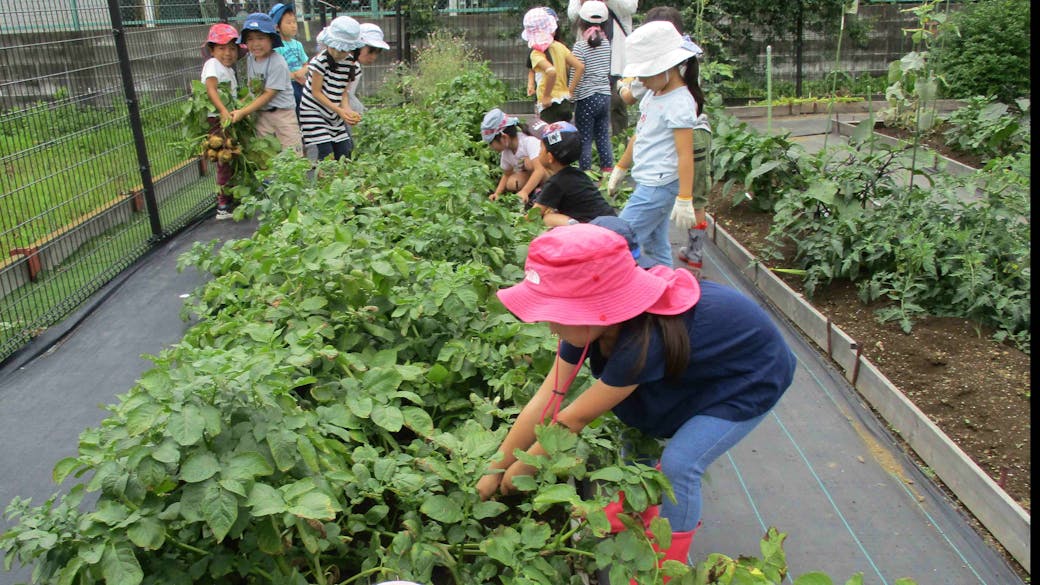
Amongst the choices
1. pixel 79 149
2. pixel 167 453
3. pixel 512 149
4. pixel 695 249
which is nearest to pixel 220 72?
pixel 79 149

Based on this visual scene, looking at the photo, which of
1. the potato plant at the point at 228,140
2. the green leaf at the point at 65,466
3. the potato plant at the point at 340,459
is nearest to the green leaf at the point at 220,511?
the potato plant at the point at 340,459

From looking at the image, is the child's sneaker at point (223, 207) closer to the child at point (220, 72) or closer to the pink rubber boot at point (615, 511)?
the child at point (220, 72)

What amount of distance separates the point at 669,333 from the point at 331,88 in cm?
461

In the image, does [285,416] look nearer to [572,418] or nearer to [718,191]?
[572,418]

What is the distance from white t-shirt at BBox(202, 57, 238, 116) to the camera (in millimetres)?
5734

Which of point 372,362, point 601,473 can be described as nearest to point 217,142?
point 372,362

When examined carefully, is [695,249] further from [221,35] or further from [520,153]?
[221,35]

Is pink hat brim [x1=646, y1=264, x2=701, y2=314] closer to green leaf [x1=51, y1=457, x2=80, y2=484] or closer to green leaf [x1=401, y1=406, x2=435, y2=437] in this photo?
green leaf [x1=401, y1=406, x2=435, y2=437]

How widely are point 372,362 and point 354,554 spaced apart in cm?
66

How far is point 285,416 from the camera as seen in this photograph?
1.97 m

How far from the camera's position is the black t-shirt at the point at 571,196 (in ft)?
15.6

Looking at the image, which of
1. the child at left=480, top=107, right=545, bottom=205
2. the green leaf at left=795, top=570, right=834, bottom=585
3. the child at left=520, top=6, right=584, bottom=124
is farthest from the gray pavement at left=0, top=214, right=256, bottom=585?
the child at left=520, top=6, right=584, bottom=124

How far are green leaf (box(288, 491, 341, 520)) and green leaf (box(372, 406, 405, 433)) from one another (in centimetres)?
47

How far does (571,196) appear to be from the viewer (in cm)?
475
